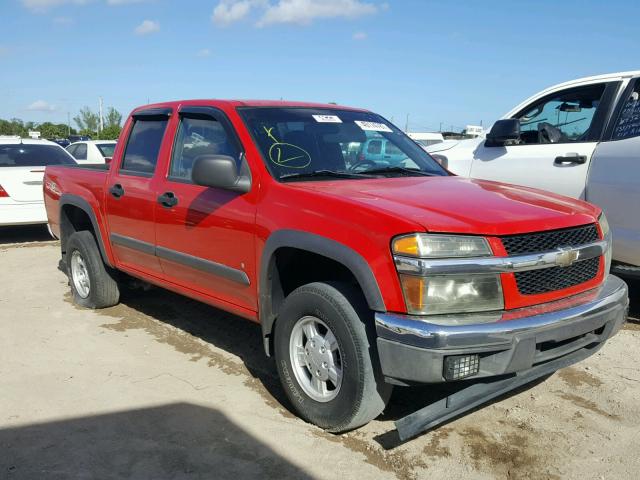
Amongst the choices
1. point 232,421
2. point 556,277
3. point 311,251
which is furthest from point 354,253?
point 232,421

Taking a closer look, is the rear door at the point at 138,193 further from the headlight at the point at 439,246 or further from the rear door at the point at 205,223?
the headlight at the point at 439,246

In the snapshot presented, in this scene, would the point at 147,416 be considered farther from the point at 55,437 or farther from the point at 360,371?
the point at 360,371

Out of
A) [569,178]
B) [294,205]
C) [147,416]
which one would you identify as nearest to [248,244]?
[294,205]

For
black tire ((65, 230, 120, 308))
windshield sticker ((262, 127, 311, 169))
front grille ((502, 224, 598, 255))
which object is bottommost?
black tire ((65, 230, 120, 308))

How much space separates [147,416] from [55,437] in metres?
0.50

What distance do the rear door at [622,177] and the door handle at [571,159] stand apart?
4.0 inches

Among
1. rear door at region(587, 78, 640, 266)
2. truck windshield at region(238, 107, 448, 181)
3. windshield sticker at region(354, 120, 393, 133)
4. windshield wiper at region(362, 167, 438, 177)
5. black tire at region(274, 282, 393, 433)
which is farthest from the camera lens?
rear door at region(587, 78, 640, 266)

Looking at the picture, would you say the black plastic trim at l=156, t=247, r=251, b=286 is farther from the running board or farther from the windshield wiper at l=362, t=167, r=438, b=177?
the running board

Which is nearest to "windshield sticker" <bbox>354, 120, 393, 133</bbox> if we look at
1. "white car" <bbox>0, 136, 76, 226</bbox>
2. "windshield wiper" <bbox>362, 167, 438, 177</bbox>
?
"windshield wiper" <bbox>362, 167, 438, 177</bbox>

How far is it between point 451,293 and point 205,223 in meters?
1.79

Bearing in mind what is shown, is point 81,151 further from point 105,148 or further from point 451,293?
point 451,293

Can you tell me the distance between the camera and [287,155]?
3.87 metres

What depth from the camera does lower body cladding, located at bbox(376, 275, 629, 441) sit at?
8.91 ft

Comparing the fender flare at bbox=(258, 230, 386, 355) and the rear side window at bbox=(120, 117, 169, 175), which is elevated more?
the rear side window at bbox=(120, 117, 169, 175)
